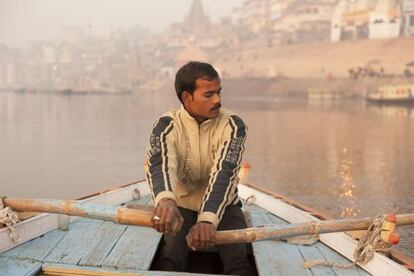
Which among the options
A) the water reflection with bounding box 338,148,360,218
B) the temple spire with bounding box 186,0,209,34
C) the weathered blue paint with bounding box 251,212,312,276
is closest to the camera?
the weathered blue paint with bounding box 251,212,312,276

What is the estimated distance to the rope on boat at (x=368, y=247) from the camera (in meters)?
3.48

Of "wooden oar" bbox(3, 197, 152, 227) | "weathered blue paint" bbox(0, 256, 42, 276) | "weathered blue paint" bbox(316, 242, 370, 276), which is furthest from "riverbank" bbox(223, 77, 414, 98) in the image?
"weathered blue paint" bbox(0, 256, 42, 276)

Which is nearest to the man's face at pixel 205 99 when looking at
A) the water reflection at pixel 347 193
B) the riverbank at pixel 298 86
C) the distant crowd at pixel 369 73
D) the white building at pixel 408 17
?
the water reflection at pixel 347 193

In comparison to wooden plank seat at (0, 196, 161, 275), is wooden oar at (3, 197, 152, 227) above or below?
above

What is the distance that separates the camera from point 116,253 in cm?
379

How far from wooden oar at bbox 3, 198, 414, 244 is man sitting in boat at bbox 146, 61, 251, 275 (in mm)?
166

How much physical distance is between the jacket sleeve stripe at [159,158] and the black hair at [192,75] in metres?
0.31

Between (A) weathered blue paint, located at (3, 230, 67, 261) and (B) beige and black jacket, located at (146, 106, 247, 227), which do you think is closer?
(B) beige and black jacket, located at (146, 106, 247, 227)

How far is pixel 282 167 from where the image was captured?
17.0 meters

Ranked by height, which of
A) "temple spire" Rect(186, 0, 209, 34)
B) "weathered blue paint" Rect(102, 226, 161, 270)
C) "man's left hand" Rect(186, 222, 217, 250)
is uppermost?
"temple spire" Rect(186, 0, 209, 34)

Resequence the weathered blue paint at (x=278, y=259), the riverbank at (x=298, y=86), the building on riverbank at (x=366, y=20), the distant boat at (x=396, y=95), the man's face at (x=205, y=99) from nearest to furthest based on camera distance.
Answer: the man's face at (x=205, y=99), the weathered blue paint at (x=278, y=259), the distant boat at (x=396, y=95), the riverbank at (x=298, y=86), the building on riverbank at (x=366, y=20)

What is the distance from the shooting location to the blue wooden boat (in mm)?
3391

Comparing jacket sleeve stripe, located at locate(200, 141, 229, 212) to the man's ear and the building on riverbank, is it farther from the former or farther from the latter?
the building on riverbank

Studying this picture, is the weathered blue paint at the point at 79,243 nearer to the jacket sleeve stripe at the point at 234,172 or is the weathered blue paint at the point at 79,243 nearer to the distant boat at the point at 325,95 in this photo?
the jacket sleeve stripe at the point at 234,172
